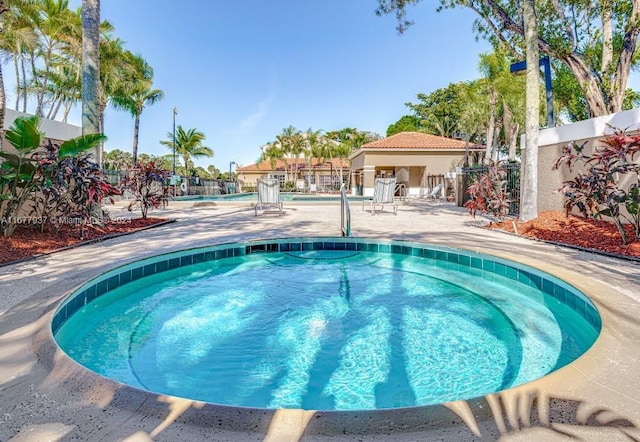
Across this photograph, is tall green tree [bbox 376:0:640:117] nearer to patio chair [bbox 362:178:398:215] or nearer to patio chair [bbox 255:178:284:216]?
patio chair [bbox 362:178:398:215]

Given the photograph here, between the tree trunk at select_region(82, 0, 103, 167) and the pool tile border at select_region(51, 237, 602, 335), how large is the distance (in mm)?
4096

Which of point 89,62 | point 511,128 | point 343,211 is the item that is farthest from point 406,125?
point 89,62

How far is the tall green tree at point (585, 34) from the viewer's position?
1023 centimetres

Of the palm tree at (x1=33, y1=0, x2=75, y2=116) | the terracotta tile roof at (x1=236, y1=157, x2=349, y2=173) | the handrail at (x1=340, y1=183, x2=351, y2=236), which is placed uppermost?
the palm tree at (x1=33, y1=0, x2=75, y2=116)

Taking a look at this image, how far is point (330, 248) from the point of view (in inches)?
263

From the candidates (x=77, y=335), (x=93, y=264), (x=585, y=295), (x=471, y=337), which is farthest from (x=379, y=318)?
(x=93, y=264)

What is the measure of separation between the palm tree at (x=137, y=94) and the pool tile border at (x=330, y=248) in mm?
22827

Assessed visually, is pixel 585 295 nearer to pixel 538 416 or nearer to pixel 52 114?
pixel 538 416

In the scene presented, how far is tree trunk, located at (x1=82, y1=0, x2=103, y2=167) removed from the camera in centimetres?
754

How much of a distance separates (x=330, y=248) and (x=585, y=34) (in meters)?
11.0

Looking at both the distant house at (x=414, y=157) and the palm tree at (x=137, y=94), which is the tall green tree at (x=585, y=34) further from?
the palm tree at (x=137, y=94)

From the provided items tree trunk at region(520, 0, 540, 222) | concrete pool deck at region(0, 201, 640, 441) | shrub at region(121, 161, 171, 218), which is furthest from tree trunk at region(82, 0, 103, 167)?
tree trunk at region(520, 0, 540, 222)

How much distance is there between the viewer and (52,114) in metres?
27.7

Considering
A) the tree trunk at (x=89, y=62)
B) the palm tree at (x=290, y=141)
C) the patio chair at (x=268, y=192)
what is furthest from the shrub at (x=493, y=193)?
the palm tree at (x=290, y=141)
